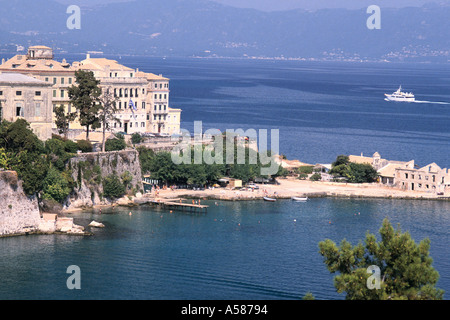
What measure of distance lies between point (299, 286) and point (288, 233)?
13.5 m

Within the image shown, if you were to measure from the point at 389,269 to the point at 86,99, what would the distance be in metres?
40.1

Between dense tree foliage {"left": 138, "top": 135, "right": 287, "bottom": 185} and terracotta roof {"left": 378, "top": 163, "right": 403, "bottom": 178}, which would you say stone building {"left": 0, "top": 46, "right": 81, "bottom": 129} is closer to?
dense tree foliage {"left": 138, "top": 135, "right": 287, "bottom": 185}

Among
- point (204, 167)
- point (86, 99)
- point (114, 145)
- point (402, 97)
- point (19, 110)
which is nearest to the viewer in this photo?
point (19, 110)

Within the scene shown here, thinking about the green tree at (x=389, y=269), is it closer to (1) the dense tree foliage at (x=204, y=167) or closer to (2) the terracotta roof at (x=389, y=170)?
(1) the dense tree foliage at (x=204, y=167)

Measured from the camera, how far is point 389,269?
111 feet

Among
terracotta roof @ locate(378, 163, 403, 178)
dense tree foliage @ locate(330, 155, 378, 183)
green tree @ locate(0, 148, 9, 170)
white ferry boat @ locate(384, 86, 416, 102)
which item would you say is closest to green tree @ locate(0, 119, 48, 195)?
green tree @ locate(0, 148, 9, 170)

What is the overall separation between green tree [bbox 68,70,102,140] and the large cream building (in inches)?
226

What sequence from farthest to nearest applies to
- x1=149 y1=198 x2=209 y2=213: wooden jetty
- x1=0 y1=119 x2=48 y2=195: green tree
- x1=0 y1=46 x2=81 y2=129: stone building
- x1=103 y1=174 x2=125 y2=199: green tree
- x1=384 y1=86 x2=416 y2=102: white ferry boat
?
x1=384 y1=86 x2=416 y2=102: white ferry boat, x1=0 y1=46 x2=81 y2=129: stone building, x1=149 y1=198 x2=209 y2=213: wooden jetty, x1=103 y1=174 x2=125 y2=199: green tree, x1=0 y1=119 x2=48 y2=195: green tree

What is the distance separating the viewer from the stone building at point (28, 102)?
Result: 208 ft

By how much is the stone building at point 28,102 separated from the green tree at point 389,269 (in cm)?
3417

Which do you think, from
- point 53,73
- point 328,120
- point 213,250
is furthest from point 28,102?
point 328,120

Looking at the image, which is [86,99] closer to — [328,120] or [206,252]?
[206,252]

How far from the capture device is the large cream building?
247ft
